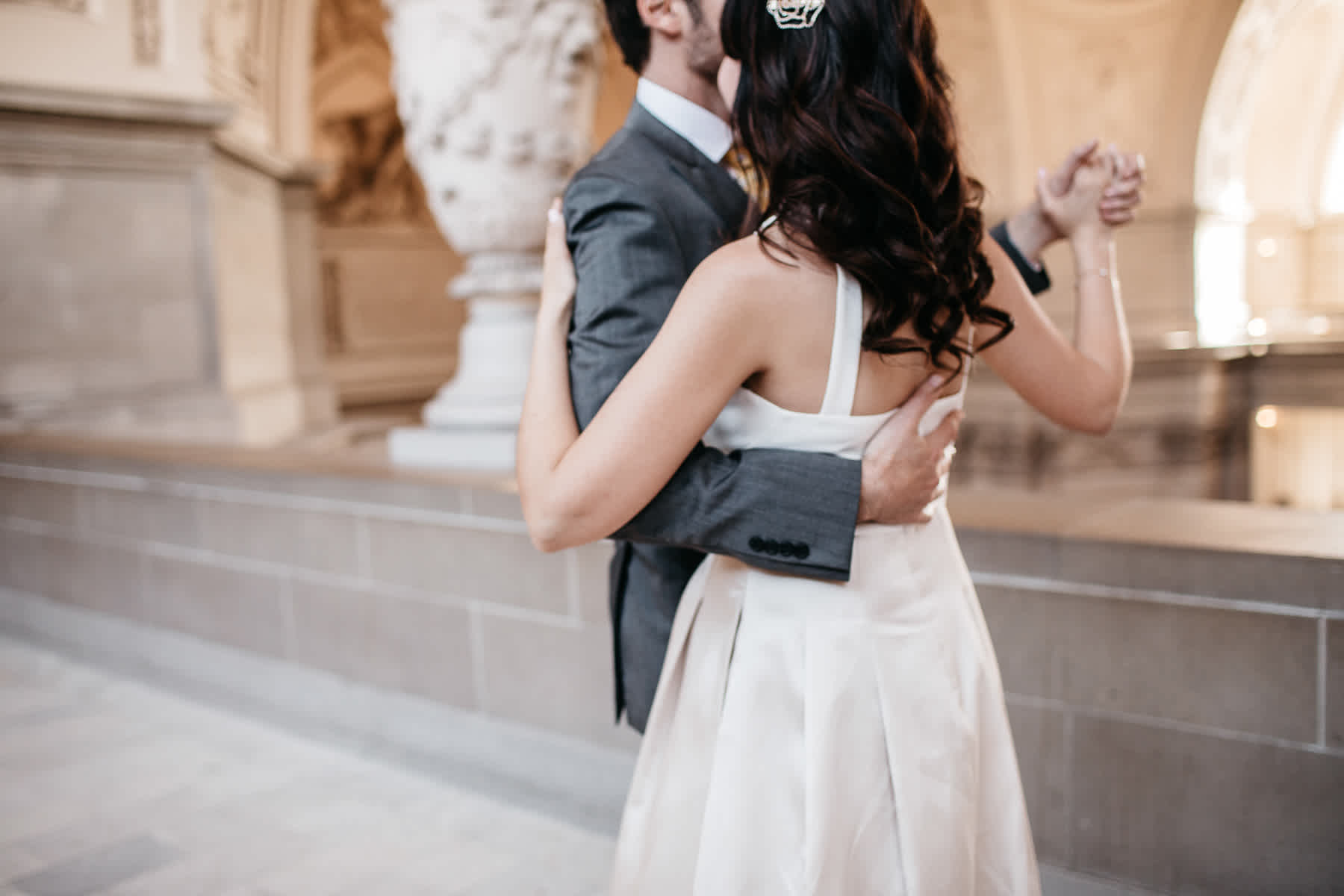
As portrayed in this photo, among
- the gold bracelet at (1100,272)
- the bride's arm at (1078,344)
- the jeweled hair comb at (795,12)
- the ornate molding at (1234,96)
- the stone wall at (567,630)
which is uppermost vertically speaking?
the ornate molding at (1234,96)

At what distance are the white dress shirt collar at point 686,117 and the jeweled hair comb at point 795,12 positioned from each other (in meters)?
0.39

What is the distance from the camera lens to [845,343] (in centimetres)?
124

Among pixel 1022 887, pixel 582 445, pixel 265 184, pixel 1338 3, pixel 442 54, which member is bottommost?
pixel 1022 887

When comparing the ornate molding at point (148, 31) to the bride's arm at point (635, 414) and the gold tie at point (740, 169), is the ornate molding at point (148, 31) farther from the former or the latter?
the bride's arm at point (635, 414)

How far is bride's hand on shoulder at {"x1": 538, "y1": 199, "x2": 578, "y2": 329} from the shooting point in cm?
138

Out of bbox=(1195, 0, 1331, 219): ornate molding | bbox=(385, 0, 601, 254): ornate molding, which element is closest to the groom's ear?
bbox=(385, 0, 601, 254): ornate molding

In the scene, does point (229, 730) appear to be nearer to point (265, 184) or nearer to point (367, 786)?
point (367, 786)

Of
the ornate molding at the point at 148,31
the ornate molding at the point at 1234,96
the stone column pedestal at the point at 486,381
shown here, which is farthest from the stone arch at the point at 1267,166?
the ornate molding at the point at 148,31

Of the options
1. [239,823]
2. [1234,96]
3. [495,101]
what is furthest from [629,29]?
[1234,96]

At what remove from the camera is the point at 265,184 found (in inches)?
387

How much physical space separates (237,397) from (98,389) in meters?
1.19

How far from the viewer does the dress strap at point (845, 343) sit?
123 centimetres

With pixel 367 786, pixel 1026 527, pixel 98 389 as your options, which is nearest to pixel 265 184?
pixel 98 389

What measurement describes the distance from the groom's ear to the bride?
242mm
